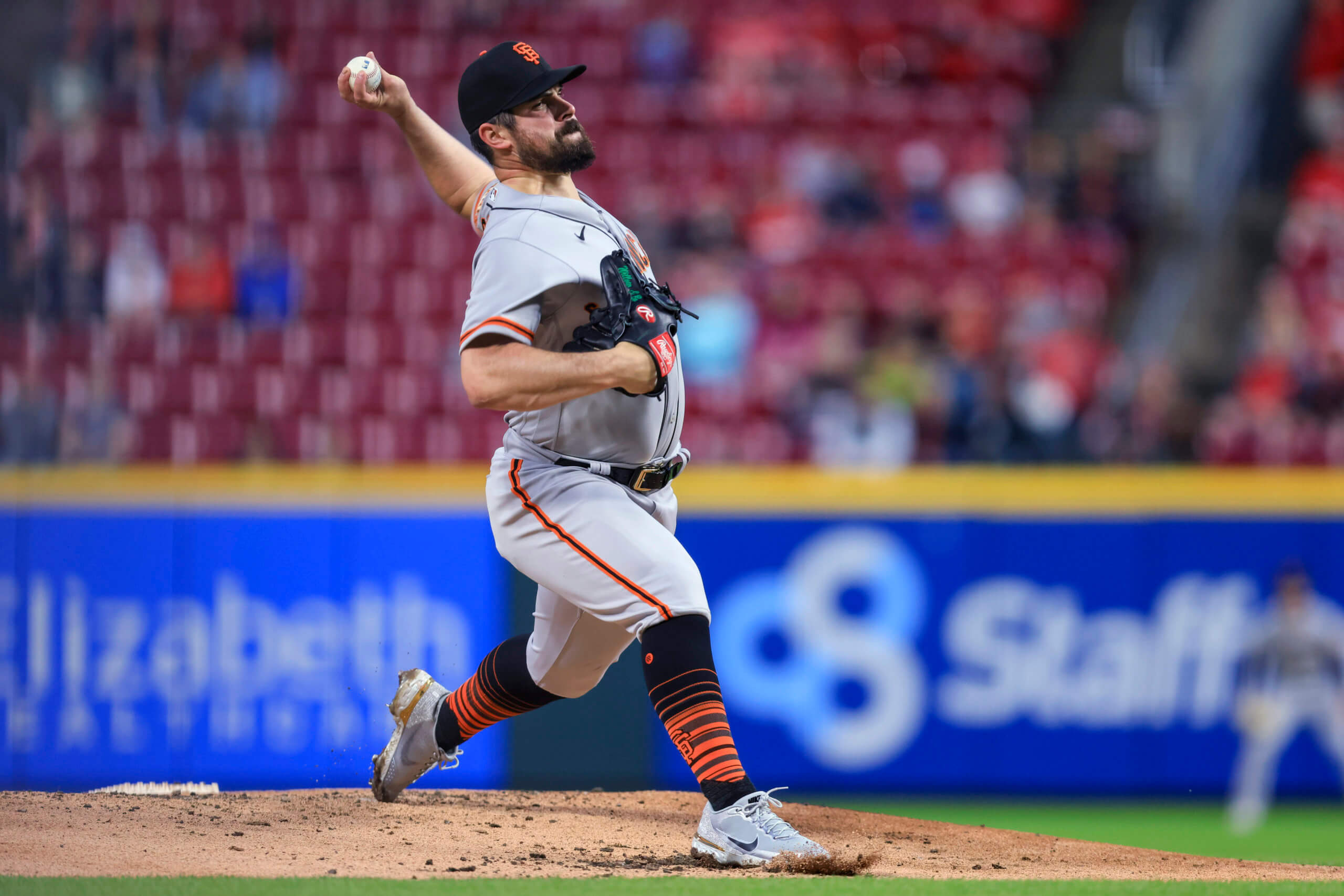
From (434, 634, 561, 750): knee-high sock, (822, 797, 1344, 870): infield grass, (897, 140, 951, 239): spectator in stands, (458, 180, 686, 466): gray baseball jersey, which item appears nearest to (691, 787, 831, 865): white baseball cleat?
(434, 634, 561, 750): knee-high sock

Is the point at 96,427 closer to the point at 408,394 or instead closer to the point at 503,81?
the point at 408,394

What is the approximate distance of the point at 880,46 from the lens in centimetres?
1253

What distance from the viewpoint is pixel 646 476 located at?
4.09 m

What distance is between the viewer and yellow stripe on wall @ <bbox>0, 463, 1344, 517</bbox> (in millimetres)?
8133

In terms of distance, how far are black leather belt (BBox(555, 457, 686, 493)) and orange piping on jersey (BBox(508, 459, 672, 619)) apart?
0.41 feet

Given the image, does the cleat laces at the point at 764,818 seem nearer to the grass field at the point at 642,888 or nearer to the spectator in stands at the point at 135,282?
the grass field at the point at 642,888

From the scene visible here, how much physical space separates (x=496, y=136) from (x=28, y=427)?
5316mm

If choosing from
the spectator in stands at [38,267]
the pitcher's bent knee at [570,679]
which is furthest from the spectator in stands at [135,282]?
the pitcher's bent knee at [570,679]

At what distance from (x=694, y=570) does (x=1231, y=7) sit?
10.6 meters

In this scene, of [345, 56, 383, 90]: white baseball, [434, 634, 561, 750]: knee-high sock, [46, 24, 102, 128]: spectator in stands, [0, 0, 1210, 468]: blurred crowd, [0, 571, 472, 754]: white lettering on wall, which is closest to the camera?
[345, 56, 383, 90]: white baseball

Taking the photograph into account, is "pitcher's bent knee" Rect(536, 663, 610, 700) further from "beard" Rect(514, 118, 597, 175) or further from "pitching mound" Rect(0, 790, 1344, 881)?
"beard" Rect(514, 118, 597, 175)

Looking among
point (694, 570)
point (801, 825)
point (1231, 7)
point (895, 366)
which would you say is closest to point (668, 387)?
point (694, 570)

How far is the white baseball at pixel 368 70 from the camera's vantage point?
4312 mm

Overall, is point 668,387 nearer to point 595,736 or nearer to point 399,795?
point 399,795
